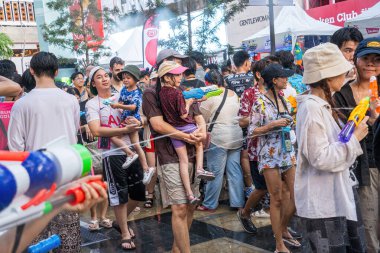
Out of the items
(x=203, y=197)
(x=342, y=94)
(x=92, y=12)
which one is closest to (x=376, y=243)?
(x=342, y=94)

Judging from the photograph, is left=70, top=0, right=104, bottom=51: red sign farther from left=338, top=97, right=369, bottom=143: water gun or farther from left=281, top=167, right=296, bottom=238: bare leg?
left=338, top=97, right=369, bottom=143: water gun

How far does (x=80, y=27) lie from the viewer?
13.1 m

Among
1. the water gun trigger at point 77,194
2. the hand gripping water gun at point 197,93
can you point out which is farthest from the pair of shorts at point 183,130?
the water gun trigger at point 77,194

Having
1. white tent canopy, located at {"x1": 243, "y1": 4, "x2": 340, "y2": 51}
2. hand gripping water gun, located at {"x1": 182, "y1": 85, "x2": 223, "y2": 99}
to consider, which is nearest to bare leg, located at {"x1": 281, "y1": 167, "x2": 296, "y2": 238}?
hand gripping water gun, located at {"x1": 182, "y1": 85, "x2": 223, "y2": 99}

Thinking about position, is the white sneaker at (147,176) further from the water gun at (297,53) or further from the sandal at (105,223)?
the water gun at (297,53)

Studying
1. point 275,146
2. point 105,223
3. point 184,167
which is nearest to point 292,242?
point 275,146

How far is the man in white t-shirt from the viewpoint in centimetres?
359

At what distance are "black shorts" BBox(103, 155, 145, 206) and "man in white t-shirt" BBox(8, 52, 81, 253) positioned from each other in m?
1.12

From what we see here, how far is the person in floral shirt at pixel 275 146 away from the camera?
14.2 feet

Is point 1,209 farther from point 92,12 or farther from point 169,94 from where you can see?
point 92,12

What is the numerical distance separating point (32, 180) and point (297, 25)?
1219cm

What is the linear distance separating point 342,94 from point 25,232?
2.51 meters

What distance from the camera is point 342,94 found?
3412mm

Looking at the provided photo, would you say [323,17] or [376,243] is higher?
[323,17]
